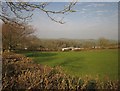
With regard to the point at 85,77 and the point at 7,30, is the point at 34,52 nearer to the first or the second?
the point at 7,30

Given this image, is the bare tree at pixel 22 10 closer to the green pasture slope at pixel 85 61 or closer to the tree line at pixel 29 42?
the tree line at pixel 29 42

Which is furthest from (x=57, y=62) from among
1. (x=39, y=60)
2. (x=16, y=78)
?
(x=16, y=78)

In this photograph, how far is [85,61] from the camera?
398cm

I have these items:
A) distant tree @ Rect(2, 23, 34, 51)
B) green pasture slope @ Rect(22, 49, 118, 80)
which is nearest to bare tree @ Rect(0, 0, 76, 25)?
distant tree @ Rect(2, 23, 34, 51)

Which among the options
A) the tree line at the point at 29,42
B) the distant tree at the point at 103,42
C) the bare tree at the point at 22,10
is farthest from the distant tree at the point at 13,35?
the distant tree at the point at 103,42

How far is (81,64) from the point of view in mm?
3984

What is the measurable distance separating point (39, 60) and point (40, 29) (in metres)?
0.41

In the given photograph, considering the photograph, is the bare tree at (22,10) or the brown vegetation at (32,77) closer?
the bare tree at (22,10)

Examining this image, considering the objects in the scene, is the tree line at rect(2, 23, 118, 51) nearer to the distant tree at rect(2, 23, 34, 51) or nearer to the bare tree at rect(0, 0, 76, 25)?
the distant tree at rect(2, 23, 34, 51)

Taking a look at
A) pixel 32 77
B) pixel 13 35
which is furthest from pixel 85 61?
pixel 13 35

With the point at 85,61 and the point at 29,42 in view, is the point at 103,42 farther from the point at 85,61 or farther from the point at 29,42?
the point at 29,42

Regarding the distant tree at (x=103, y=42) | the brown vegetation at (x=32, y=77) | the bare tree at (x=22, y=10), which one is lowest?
the brown vegetation at (x=32, y=77)

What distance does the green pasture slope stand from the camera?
3.93 m

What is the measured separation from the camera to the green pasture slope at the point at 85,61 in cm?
393
